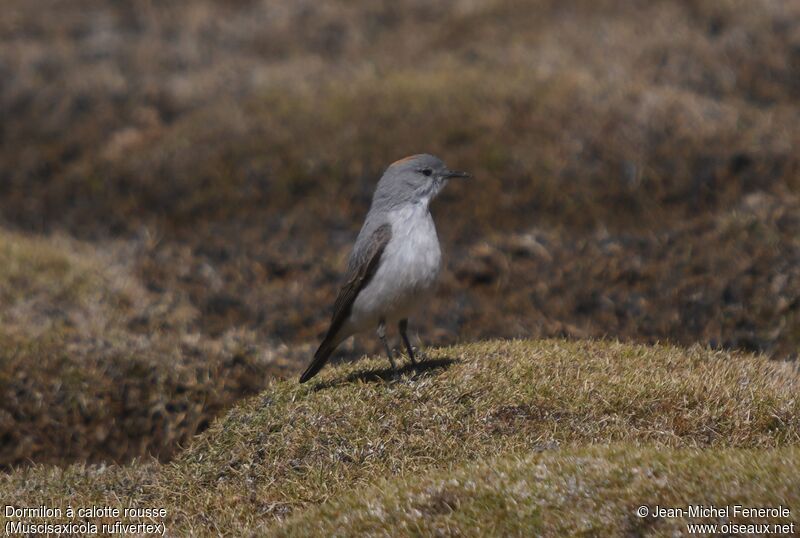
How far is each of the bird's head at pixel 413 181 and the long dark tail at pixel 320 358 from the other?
1.72 metres

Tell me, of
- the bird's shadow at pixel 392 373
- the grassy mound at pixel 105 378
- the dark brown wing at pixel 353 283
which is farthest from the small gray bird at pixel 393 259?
the grassy mound at pixel 105 378

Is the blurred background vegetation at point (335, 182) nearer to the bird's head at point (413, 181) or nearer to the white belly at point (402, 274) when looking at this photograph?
the white belly at point (402, 274)

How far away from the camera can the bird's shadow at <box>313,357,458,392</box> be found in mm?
11602

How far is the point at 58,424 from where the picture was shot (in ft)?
44.2

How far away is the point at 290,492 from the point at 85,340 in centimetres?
589

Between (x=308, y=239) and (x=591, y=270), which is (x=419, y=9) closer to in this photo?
(x=308, y=239)

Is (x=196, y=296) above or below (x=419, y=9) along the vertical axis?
below

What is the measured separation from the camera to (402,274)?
448 inches

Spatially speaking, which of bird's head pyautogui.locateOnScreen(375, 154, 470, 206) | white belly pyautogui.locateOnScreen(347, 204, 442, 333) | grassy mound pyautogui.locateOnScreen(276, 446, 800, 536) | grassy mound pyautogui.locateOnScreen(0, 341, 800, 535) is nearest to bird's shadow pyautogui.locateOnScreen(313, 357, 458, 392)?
grassy mound pyautogui.locateOnScreen(0, 341, 800, 535)

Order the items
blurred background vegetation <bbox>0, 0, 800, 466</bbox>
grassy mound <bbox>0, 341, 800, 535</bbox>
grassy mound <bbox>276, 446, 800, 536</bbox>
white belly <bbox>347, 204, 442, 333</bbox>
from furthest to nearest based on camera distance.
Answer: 1. blurred background vegetation <bbox>0, 0, 800, 466</bbox>
2. white belly <bbox>347, 204, 442, 333</bbox>
3. grassy mound <bbox>0, 341, 800, 535</bbox>
4. grassy mound <bbox>276, 446, 800, 536</bbox>

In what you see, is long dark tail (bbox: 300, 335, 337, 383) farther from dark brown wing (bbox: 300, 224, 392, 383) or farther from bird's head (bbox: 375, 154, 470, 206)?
bird's head (bbox: 375, 154, 470, 206)

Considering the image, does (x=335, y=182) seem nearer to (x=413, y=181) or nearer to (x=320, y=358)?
(x=413, y=181)

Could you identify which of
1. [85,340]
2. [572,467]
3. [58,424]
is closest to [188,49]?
[85,340]

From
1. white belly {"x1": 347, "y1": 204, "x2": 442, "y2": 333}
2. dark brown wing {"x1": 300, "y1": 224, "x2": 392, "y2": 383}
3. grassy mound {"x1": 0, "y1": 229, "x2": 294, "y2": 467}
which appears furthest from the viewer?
grassy mound {"x1": 0, "y1": 229, "x2": 294, "y2": 467}
